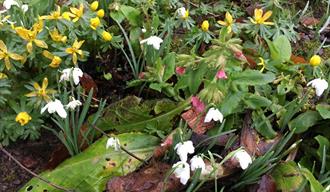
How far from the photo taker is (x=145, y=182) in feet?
7.32

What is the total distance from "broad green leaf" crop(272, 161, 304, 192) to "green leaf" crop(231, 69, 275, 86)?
1.18ft

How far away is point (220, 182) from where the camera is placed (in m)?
2.35

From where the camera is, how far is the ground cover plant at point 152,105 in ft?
7.30

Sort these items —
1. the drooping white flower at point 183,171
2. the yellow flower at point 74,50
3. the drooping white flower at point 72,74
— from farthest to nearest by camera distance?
the yellow flower at point 74,50 < the drooping white flower at point 72,74 < the drooping white flower at point 183,171

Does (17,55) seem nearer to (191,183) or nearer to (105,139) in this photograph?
(105,139)

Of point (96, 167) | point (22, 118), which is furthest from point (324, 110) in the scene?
point (22, 118)

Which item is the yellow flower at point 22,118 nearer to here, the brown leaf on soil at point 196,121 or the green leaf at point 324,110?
the brown leaf on soil at point 196,121

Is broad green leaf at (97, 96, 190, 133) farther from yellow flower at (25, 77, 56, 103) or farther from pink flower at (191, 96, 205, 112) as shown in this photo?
yellow flower at (25, 77, 56, 103)

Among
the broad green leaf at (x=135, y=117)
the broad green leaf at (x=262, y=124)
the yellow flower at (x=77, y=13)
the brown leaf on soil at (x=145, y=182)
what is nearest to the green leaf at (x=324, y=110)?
the broad green leaf at (x=262, y=124)

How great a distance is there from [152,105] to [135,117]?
10cm

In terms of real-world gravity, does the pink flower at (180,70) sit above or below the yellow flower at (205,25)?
below

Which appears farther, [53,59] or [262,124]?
[262,124]

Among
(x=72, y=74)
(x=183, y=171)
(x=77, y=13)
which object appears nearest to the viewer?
(x=183, y=171)

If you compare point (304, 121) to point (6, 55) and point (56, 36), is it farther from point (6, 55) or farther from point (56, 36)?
point (6, 55)
